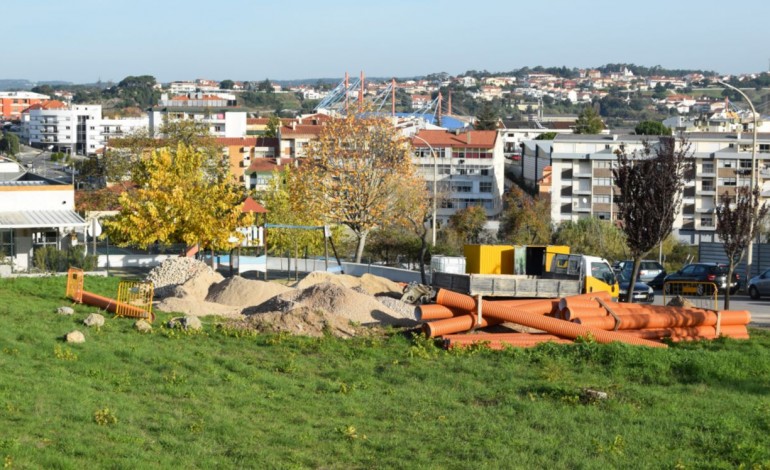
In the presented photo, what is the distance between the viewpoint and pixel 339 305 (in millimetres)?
26500

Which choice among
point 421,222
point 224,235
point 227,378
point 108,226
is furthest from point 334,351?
point 421,222

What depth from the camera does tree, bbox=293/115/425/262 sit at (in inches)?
1778

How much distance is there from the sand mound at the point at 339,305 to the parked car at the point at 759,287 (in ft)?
54.1

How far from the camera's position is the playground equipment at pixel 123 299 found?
25766 millimetres

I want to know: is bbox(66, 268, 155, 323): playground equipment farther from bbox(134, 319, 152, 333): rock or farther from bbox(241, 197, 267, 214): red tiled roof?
bbox(241, 197, 267, 214): red tiled roof

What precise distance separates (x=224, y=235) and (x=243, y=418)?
23.9m

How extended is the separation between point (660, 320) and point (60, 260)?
2357 centimetres

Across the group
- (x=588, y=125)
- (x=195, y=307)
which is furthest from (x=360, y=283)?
(x=588, y=125)

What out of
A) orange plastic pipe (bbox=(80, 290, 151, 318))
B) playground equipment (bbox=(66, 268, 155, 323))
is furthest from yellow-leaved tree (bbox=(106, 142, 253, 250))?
orange plastic pipe (bbox=(80, 290, 151, 318))

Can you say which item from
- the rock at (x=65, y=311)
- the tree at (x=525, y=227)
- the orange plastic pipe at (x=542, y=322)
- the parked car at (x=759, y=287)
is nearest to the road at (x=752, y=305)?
the parked car at (x=759, y=287)

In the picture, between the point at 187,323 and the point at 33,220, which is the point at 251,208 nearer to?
the point at 33,220

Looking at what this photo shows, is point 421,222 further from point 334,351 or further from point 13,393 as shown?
point 13,393

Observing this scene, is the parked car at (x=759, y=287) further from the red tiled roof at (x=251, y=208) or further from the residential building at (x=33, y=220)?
the residential building at (x=33, y=220)

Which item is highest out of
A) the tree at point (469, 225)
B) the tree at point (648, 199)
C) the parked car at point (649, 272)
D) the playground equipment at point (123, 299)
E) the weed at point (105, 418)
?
the tree at point (648, 199)
